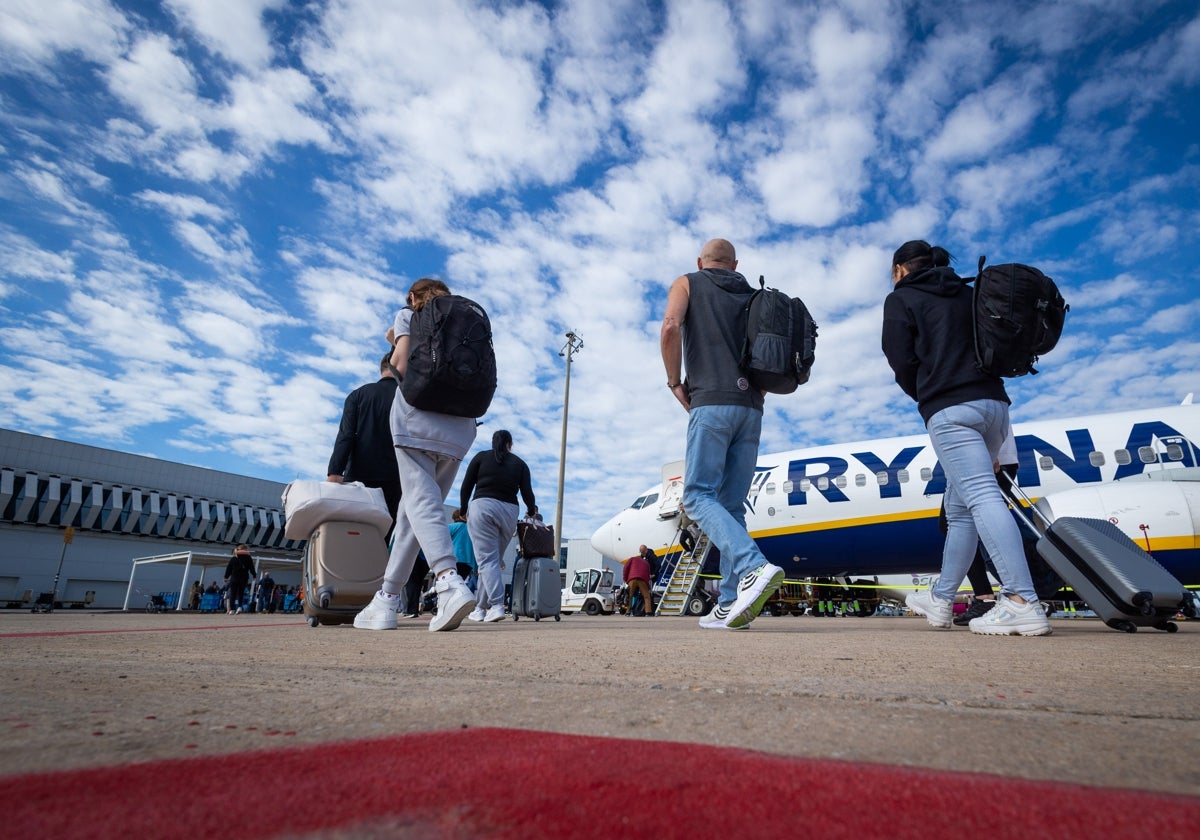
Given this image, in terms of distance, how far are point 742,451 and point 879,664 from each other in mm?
2024

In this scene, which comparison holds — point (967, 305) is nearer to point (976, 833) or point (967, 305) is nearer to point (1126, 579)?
point (1126, 579)

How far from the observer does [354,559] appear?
4.36 m

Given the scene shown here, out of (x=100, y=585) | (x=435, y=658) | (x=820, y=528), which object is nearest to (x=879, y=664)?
(x=435, y=658)

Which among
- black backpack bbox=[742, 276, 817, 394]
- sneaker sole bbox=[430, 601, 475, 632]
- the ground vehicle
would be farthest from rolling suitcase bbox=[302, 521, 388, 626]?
the ground vehicle

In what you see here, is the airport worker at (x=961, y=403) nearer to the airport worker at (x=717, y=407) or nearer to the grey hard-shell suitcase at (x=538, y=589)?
the airport worker at (x=717, y=407)

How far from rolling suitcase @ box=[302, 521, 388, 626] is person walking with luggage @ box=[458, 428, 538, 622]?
136 cm

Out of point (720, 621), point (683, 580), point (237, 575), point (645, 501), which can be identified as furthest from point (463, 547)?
point (645, 501)

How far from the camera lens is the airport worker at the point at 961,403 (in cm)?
309

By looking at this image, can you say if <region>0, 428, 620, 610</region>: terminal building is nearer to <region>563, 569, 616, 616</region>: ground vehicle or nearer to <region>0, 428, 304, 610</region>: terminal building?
<region>0, 428, 304, 610</region>: terminal building

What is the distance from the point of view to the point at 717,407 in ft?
11.8

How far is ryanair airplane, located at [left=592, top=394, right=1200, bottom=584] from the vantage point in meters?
10.1

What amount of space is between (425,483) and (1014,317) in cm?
296

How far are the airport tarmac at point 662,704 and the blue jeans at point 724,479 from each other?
126cm

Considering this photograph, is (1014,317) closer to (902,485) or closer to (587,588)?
(902,485)
